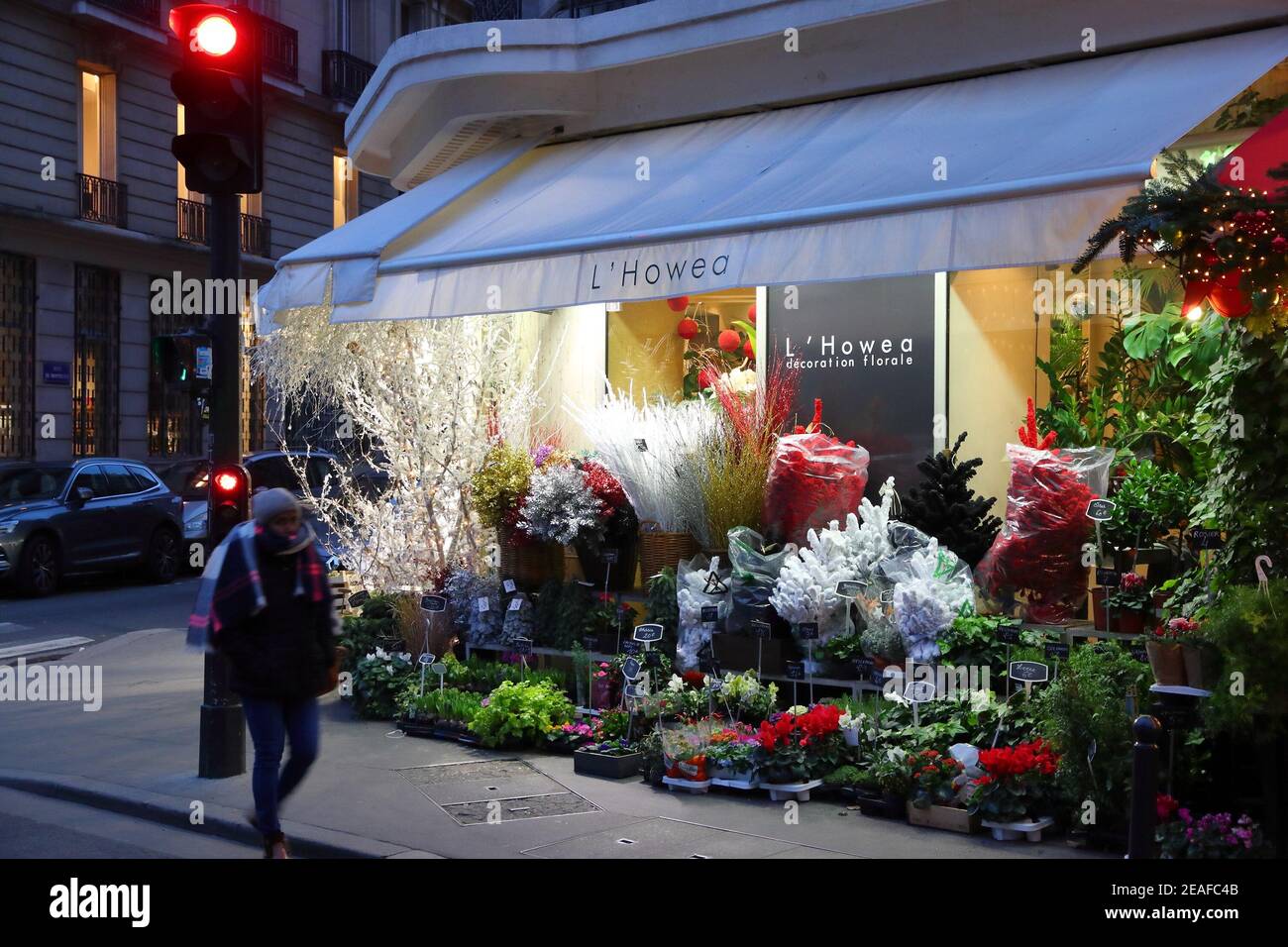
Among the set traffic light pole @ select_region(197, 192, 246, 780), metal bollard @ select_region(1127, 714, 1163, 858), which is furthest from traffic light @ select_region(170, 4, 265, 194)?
metal bollard @ select_region(1127, 714, 1163, 858)

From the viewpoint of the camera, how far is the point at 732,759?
7.44 meters

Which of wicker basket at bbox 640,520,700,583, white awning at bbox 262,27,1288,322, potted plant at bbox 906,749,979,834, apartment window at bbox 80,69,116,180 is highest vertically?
apartment window at bbox 80,69,116,180

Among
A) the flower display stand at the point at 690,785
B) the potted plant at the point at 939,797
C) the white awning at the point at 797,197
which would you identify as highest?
the white awning at the point at 797,197

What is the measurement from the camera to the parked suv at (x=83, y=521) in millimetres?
17031

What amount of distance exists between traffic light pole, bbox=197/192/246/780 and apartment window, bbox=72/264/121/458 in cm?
1925

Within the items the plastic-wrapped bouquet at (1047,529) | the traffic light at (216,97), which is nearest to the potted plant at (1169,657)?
the plastic-wrapped bouquet at (1047,529)

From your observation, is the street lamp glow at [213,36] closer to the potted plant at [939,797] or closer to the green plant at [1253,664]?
the potted plant at [939,797]

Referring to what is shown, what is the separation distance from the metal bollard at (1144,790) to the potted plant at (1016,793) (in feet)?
4.45

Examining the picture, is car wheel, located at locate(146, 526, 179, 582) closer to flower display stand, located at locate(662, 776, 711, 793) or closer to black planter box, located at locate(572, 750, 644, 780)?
black planter box, located at locate(572, 750, 644, 780)

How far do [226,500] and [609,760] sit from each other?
2.65m

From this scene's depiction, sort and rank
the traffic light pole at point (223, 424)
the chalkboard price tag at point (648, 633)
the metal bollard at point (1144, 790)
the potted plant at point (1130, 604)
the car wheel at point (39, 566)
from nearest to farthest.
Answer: the metal bollard at point (1144, 790), the potted plant at point (1130, 604), the traffic light pole at point (223, 424), the chalkboard price tag at point (648, 633), the car wheel at point (39, 566)

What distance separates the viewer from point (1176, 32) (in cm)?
808

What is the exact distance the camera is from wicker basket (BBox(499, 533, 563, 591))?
9.98 metres

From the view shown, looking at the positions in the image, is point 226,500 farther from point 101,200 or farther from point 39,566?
point 101,200
